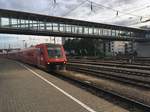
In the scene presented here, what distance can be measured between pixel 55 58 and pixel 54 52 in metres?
0.70

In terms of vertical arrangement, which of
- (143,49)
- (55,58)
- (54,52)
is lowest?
(55,58)

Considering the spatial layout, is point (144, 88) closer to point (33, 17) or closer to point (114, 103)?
point (114, 103)

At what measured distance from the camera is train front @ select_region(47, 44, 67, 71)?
28.8 metres

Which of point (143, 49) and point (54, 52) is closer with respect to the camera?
point (54, 52)

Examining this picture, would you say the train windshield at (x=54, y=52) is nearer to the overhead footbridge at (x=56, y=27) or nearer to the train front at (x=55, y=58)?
the train front at (x=55, y=58)

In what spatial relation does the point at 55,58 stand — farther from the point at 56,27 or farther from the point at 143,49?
the point at 143,49

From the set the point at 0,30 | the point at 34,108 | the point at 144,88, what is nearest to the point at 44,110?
the point at 34,108

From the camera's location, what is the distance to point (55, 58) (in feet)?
96.2

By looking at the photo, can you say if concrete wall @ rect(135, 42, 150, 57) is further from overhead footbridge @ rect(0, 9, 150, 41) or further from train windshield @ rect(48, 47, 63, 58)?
train windshield @ rect(48, 47, 63, 58)

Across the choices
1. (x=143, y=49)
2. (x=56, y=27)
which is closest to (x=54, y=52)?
(x=56, y=27)

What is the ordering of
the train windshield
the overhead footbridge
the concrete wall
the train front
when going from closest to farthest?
the train front, the train windshield, the overhead footbridge, the concrete wall

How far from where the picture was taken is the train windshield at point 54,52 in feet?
96.3

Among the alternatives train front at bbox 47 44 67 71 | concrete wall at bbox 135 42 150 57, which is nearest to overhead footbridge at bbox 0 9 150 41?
concrete wall at bbox 135 42 150 57

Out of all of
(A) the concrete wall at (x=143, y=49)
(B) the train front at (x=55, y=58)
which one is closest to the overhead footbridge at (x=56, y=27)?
(A) the concrete wall at (x=143, y=49)
